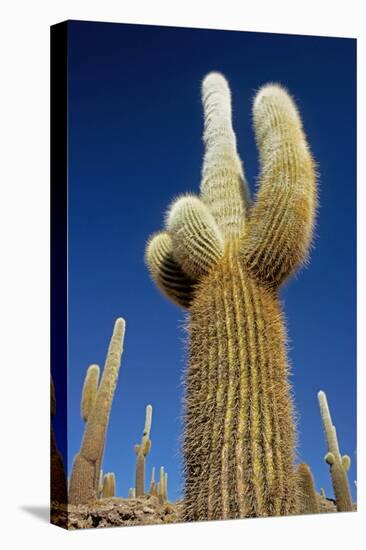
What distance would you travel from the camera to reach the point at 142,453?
1026cm

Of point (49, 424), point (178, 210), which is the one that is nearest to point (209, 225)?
point (178, 210)

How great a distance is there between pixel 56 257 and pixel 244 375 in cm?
158

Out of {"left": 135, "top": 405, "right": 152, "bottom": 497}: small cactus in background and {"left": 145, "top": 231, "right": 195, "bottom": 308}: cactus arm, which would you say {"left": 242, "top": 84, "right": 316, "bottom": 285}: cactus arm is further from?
{"left": 135, "top": 405, "right": 152, "bottom": 497}: small cactus in background

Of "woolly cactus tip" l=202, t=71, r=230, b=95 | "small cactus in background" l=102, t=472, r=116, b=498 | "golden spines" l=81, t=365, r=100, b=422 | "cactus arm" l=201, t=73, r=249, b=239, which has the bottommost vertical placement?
"small cactus in background" l=102, t=472, r=116, b=498

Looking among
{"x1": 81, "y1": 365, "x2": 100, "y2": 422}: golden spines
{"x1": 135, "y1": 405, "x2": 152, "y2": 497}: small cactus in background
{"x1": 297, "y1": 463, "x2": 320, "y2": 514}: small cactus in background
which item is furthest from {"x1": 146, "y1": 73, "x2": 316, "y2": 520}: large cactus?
{"x1": 81, "y1": 365, "x2": 100, "y2": 422}: golden spines

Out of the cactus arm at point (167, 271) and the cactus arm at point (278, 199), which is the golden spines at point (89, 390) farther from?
the cactus arm at point (278, 199)

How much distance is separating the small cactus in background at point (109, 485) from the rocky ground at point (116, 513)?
36 mm

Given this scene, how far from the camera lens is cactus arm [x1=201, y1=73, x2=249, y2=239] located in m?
10.5

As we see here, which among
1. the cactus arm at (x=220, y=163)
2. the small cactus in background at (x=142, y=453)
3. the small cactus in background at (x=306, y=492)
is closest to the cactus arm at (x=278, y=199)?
the cactus arm at (x=220, y=163)

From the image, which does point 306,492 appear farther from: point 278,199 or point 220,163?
point 220,163

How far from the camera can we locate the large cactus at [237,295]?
10.3 metres

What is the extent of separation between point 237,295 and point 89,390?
127 cm

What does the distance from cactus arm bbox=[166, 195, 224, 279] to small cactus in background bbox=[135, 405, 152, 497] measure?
1.10m

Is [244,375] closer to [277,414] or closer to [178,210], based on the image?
[277,414]
